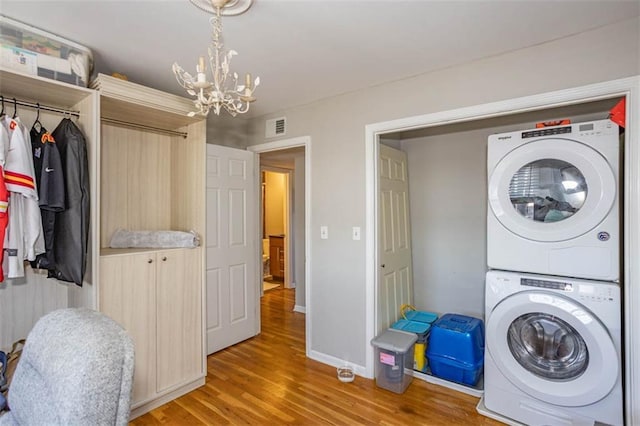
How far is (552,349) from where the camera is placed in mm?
1980

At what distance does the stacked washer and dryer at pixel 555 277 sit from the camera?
5.82 feet

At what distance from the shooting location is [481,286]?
A: 10.1 feet

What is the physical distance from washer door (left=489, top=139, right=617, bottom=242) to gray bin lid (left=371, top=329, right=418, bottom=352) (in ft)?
3.63

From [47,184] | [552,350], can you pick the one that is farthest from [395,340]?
[47,184]

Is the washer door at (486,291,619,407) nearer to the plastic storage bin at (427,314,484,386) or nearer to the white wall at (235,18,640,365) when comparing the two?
the plastic storage bin at (427,314,484,386)

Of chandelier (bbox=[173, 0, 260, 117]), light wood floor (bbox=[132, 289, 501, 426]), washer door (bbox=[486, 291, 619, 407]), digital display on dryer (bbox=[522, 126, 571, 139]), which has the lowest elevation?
light wood floor (bbox=[132, 289, 501, 426])

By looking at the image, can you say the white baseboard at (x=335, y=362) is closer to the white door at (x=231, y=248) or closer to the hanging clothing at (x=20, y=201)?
the white door at (x=231, y=248)

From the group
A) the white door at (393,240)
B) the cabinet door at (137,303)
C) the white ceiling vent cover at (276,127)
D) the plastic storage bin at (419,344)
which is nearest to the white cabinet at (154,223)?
the cabinet door at (137,303)

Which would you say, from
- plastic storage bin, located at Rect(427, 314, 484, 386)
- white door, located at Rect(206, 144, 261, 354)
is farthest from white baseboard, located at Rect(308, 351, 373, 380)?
white door, located at Rect(206, 144, 261, 354)

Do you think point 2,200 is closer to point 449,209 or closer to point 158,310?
point 158,310

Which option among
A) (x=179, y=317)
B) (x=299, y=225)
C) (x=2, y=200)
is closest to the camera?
(x=2, y=200)

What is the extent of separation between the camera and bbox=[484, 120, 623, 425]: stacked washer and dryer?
5.82ft

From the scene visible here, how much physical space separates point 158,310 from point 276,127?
1.93 metres

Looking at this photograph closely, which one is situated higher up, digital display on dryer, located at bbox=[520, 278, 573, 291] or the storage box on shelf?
the storage box on shelf
